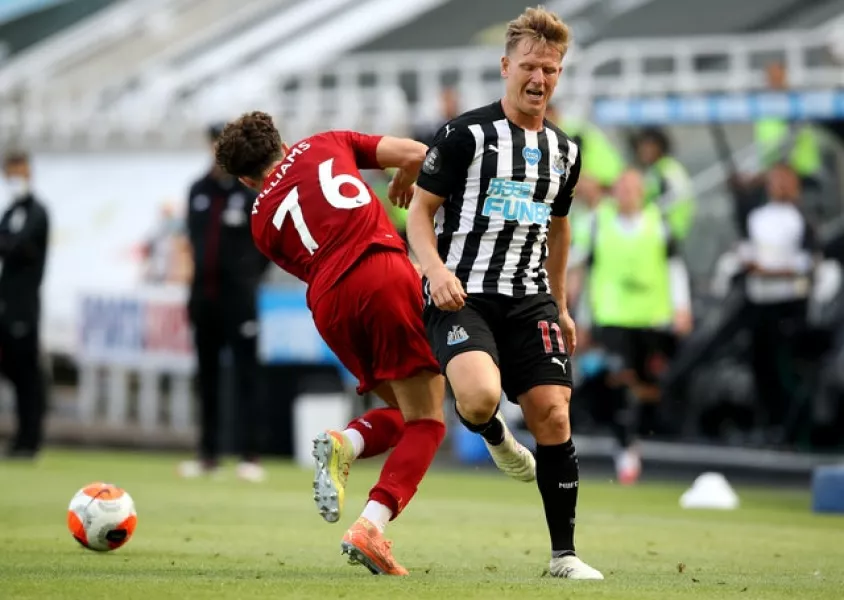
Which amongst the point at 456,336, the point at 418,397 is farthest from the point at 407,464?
the point at 456,336

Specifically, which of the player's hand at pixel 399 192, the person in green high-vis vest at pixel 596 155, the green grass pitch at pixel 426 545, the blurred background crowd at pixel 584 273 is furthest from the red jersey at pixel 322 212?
the person in green high-vis vest at pixel 596 155

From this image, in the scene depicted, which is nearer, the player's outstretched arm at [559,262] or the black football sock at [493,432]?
the black football sock at [493,432]

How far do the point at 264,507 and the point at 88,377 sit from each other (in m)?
7.63

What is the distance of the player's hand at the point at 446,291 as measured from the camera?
6.73 meters

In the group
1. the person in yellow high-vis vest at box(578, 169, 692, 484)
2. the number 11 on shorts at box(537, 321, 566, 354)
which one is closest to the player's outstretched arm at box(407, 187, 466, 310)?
the number 11 on shorts at box(537, 321, 566, 354)

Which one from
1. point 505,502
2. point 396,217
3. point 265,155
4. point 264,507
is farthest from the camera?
point 396,217

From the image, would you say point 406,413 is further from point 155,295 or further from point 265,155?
point 155,295

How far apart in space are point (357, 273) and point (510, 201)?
65 cm

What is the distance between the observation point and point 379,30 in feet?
103

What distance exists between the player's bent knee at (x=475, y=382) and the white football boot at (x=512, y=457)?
0.50 metres

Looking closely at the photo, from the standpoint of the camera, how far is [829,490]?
11.2 m

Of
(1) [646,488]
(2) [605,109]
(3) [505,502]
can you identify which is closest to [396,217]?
(2) [605,109]

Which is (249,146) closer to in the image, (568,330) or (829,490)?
(568,330)

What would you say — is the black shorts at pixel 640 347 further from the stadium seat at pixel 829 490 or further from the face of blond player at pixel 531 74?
the face of blond player at pixel 531 74
